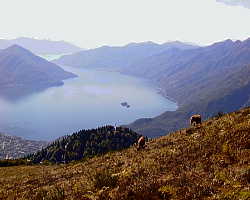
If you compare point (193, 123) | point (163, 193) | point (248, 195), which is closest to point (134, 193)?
point (163, 193)

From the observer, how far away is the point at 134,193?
14.4m

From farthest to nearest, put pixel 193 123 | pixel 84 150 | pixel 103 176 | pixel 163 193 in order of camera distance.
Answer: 1. pixel 84 150
2. pixel 193 123
3. pixel 103 176
4. pixel 163 193

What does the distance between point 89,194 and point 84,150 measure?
177 m

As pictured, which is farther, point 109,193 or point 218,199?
point 109,193

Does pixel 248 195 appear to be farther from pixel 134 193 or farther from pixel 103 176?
pixel 103 176

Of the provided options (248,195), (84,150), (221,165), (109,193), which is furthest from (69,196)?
(84,150)

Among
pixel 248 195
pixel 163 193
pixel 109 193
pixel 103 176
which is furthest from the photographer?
pixel 103 176

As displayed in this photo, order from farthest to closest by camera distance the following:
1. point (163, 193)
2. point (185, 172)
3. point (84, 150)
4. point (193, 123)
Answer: point (84, 150)
point (193, 123)
point (185, 172)
point (163, 193)

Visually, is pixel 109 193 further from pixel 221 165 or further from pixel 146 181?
pixel 221 165

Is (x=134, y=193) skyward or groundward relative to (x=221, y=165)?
groundward

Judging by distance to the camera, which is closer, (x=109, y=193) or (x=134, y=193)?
(x=134, y=193)

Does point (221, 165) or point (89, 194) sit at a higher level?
point (221, 165)

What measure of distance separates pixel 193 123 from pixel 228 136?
41.7 ft

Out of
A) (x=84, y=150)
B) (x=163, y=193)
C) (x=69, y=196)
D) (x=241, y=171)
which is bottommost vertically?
(x=84, y=150)
